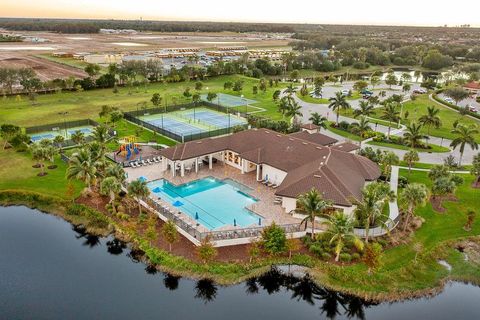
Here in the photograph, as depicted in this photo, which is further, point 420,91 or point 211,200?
point 420,91

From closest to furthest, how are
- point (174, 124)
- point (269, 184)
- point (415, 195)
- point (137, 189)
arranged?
1. point (415, 195)
2. point (137, 189)
3. point (269, 184)
4. point (174, 124)

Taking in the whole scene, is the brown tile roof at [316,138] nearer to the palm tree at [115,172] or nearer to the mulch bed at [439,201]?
the mulch bed at [439,201]

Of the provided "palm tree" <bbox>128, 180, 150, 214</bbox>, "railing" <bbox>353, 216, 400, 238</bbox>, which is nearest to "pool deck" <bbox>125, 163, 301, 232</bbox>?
"palm tree" <bbox>128, 180, 150, 214</bbox>

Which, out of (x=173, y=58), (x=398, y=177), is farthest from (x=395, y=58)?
(x=398, y=177)

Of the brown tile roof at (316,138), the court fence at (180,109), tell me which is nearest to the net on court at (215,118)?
the court fence at (180,109)

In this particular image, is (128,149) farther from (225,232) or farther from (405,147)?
(405,147)

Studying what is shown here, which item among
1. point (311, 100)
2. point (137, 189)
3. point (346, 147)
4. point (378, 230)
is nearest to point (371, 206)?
point (378, 230)

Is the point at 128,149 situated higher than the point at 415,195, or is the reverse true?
the point at 415,195
